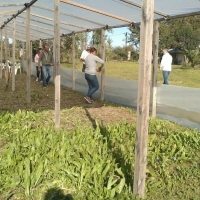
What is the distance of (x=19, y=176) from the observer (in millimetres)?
3088

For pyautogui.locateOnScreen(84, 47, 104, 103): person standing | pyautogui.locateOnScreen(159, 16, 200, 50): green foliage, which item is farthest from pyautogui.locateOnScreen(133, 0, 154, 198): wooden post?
pyautogui.locateOnScreen(159, 16, 200, 50): green foliage

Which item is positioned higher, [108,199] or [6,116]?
[6,116]

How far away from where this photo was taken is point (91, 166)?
3477 millimetres

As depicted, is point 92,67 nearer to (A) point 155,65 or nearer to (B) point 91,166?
(A) point 155,65

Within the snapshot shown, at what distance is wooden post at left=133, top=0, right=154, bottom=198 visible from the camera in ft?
8.64

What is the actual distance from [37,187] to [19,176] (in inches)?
9.6

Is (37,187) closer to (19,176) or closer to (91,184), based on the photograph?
(19,176)

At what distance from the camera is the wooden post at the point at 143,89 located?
2635mm

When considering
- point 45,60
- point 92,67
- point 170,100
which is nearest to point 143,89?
point 170,100

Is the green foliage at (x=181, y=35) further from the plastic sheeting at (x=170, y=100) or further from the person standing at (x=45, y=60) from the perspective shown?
the plastic sheeting at (x=170, y=100)

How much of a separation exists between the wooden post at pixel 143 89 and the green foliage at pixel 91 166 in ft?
0.88

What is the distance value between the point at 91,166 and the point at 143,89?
130 cm

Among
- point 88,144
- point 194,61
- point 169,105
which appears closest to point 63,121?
point 88,144

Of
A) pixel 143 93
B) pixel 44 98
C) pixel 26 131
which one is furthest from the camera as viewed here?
pixel 44 98
